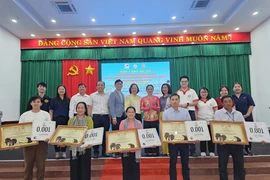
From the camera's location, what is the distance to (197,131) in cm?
246

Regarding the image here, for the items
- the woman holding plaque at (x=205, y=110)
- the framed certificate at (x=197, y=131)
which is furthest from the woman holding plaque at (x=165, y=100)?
the framed certificate at (x=197, y=131)

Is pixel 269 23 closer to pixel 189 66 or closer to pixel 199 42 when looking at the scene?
pixel 199 42

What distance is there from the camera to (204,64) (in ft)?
23.4

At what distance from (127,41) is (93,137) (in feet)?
17.3

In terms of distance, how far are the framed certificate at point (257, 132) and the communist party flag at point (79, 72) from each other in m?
5.53

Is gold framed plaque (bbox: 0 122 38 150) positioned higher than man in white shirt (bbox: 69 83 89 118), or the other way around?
man in white shirt (bbox: 69 83 89 118)

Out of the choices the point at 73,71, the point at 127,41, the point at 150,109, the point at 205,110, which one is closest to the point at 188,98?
the point at 205,110

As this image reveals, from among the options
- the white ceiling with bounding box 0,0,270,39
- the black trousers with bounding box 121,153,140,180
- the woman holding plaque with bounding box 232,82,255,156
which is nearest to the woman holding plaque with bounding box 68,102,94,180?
the black trousers with bounding box 121,153,140,180

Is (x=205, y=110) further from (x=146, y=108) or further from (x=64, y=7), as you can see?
(x=64, y=7)

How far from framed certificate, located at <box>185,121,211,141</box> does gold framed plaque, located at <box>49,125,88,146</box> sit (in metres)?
1.27

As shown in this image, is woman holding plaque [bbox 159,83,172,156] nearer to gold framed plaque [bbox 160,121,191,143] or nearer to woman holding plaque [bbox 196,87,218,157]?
woman holding plaque [bbox 196,87,218,157]

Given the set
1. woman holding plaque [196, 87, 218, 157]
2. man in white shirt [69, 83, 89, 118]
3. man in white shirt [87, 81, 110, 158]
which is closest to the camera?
woman holding plaque [196, 87, 218, 157]

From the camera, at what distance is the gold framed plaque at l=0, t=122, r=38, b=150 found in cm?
235

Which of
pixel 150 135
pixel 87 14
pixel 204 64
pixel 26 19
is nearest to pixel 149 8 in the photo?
pixel 87 14
